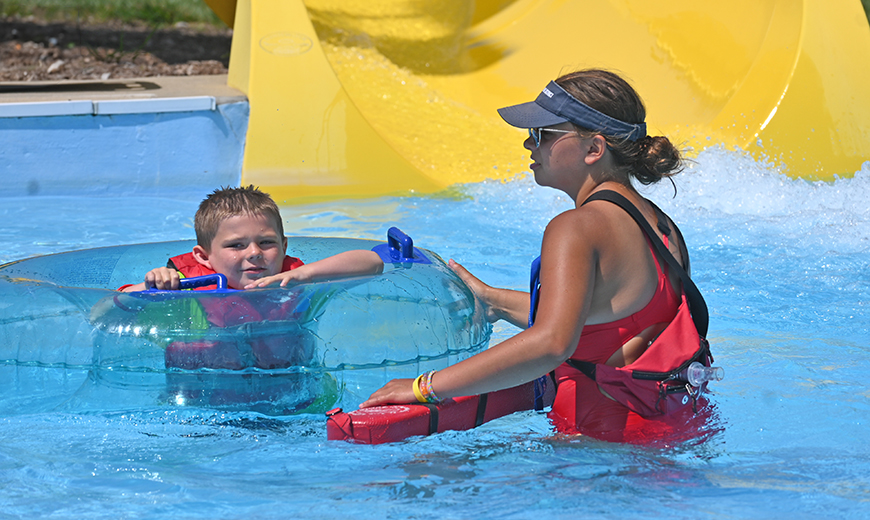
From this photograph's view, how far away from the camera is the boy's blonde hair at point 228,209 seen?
112 inches

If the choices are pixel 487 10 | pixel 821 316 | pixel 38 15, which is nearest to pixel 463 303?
pixel 821 316

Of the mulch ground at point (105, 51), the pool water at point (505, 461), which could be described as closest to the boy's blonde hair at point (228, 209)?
the pool water at point (505, 461)

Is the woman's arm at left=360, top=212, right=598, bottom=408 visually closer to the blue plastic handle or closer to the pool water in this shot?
the pool water

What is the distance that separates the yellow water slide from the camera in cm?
581

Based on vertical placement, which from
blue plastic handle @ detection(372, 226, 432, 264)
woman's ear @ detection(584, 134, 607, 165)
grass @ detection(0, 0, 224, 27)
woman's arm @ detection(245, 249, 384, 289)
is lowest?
woman's arm @ detection(245, 249, 384, 289)

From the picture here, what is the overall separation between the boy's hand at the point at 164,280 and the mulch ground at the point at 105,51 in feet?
16.9

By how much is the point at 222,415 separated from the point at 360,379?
422 mm

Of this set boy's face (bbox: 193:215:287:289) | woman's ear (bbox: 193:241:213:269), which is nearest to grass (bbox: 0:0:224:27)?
woman's ear (bbox: 193:241:213:269)

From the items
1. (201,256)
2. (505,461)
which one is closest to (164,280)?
(201,256)

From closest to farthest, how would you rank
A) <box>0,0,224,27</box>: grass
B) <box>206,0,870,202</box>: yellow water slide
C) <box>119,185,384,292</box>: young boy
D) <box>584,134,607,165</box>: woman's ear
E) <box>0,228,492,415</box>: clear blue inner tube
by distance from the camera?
<box>584,134,607,165</box>: woman's ear → <box>0,228,492,415</box>: clear blue inner tube → <box>119,185,384,292</box>: young boy → <box>206,0,870,202</box>: yellow water slide → <box>0,0,224,27</box>: grass

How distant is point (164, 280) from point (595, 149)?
1.38m

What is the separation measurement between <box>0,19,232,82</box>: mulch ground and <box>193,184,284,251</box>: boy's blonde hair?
16.5 ft

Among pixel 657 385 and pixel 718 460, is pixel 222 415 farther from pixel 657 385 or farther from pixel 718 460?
pixel 718 460

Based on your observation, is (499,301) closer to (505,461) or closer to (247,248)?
(505,461)
